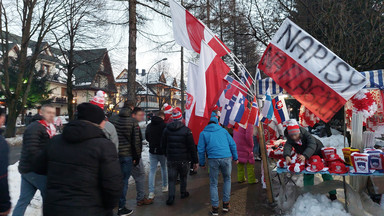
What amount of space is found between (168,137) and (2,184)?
3.00 m

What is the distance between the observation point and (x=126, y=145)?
4699 mm

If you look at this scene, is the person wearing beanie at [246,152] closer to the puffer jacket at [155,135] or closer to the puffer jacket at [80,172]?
the puffer jacket at [155,135]

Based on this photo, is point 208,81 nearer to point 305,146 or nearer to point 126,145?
point 126,145

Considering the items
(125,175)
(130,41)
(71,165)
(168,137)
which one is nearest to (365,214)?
(168,137)

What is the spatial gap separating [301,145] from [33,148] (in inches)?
172

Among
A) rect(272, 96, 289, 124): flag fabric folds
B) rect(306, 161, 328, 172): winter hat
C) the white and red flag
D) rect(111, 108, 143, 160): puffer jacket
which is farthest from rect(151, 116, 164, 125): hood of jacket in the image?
rect(272, 96, 289, 124): flag fabric folds

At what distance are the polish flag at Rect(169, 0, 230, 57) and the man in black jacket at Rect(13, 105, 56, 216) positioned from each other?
9.03 feet

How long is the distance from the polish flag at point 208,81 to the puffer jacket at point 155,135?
Answer: 162cm

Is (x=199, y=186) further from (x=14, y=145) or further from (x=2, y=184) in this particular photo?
(x=14, y=145)

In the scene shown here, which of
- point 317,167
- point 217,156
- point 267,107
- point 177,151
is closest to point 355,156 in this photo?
point 317,167

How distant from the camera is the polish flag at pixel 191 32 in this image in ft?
15.6

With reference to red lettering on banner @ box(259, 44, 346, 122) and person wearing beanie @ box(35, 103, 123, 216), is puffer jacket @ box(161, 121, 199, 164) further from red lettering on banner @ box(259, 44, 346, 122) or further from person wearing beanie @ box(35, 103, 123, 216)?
person wearing beanie @ box(35, 103, 123, 216)

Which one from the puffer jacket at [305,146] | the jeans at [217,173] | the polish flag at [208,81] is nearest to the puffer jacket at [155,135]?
the jeans at [217,173]

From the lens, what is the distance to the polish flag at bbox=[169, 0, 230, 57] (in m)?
4.75
